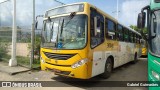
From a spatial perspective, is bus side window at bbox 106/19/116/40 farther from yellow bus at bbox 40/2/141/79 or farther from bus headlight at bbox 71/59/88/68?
bus headlight at bbox 71/59/88/68

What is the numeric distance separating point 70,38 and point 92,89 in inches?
78.4

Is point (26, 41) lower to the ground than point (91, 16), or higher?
lower

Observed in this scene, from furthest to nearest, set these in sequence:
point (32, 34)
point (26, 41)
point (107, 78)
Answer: point (26, 41) → point (32, 34) → point (107, 78)

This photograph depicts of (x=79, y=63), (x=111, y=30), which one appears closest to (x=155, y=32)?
(x=79, y=63)

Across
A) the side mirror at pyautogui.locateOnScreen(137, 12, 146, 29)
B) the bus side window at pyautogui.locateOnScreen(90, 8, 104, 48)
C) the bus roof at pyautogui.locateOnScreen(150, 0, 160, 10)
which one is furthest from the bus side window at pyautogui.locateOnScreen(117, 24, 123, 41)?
the bus roof at pyautogui.locateOnScreen(150, 0, 160, 10)

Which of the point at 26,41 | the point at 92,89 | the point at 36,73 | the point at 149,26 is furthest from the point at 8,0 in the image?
the point at 149,26

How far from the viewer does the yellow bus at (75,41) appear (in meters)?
6.10

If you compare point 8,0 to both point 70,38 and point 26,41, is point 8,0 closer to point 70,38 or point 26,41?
point 26,41

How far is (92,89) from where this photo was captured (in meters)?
6.50

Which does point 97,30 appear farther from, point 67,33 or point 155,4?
point 155,4

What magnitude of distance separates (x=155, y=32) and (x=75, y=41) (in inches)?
103

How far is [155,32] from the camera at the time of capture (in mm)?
4648

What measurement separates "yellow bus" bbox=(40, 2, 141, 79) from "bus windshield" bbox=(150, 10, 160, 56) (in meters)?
2.05

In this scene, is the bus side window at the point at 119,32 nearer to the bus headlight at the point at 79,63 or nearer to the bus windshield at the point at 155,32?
the bus headlight at the point at 79,63
